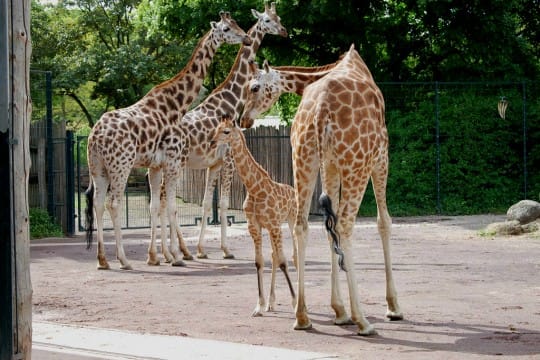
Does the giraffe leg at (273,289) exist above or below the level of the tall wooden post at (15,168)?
below

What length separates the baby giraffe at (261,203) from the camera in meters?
11.2

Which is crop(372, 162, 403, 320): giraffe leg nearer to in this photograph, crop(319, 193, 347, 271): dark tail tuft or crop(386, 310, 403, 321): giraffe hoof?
crop(386, 310, 403, 321): giraffe hoof

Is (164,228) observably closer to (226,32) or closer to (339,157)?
(226,32)

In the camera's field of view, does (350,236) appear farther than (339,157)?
No

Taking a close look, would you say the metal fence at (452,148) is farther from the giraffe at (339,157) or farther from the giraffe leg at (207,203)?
the giraffe at (339,157)

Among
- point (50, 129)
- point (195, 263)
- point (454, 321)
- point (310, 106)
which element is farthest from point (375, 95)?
point (50, 129)

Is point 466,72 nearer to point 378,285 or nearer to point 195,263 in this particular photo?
point 195,263

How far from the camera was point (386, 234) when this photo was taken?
1082 centimetres

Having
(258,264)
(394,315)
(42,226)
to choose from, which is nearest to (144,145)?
(258,264)

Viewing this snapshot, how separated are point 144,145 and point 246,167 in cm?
476

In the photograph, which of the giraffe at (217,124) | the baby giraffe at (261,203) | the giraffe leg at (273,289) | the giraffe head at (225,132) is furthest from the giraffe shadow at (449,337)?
the giraffe at (217,124)

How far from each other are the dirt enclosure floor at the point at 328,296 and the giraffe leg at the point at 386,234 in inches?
6.4

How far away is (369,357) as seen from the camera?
8586 mm

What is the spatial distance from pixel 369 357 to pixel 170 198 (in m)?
8.02
